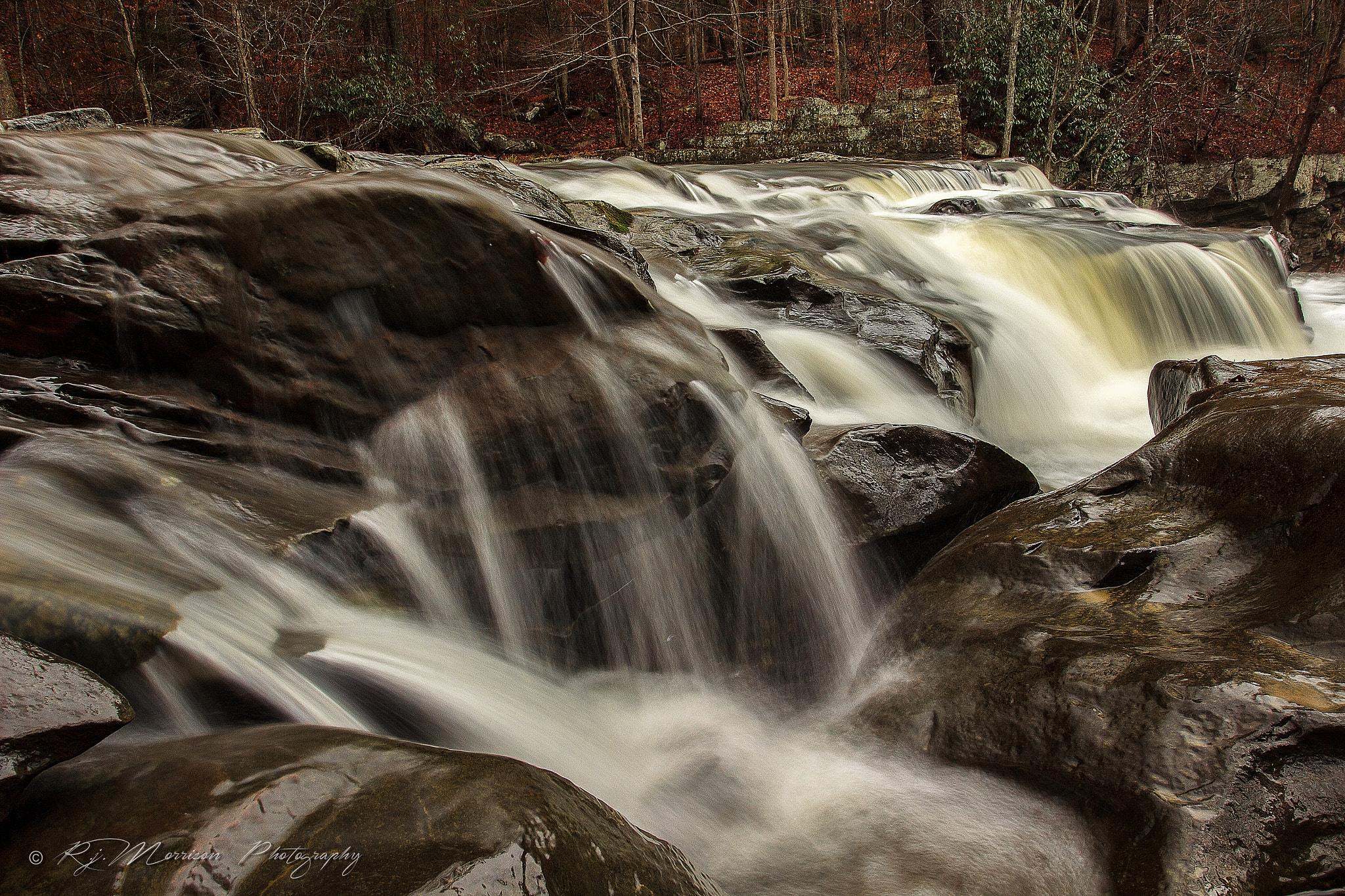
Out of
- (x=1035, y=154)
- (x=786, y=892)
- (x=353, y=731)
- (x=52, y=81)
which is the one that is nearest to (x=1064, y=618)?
(x=786, y=892)

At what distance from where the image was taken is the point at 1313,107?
12.0 meters

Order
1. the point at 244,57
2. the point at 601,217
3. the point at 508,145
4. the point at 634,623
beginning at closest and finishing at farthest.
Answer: the point at 634,623 < the point at 601,217 < the point at 244,57 < the point at 508,145

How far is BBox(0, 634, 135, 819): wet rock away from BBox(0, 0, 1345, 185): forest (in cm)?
1426

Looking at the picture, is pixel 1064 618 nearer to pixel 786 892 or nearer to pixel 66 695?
pixel 786 892

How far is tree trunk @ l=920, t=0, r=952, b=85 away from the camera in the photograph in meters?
20.3

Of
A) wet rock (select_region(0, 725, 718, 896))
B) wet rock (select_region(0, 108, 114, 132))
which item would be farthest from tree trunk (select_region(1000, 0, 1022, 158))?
wet rock (select_region(0, 725, 718, 896))

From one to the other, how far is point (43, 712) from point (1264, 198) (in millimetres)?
20693

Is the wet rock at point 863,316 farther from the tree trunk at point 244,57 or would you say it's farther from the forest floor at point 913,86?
the forest floor at point 913,86

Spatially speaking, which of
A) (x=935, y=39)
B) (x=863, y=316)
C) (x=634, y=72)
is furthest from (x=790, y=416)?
(x=935, y=39)

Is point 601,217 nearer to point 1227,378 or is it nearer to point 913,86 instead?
point 1227,378

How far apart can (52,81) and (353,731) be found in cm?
2364

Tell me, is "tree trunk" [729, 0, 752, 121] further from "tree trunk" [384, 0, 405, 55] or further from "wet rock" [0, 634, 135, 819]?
"wet rock" [0, 634, 135, 819]

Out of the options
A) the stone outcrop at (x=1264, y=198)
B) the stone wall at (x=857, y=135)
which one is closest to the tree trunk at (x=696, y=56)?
the stone wall at (x=857, y=135)

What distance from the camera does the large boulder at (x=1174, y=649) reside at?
2.14 m
